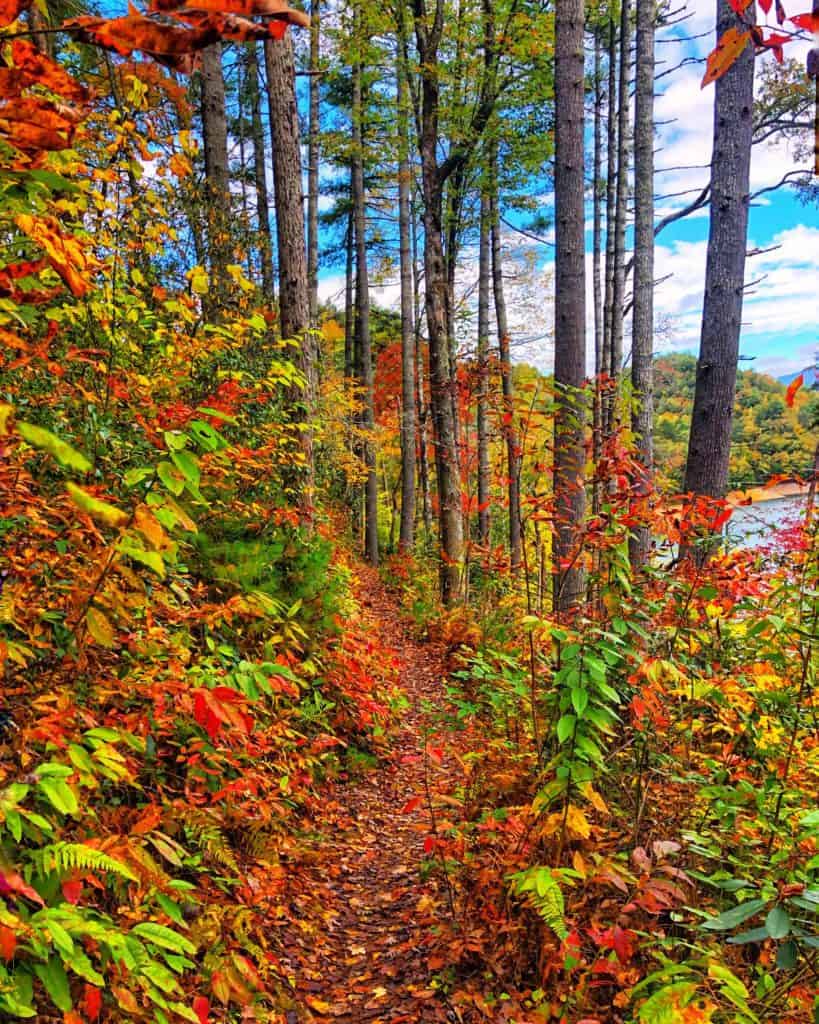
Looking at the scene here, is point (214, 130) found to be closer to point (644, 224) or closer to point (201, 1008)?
point (644, 224)

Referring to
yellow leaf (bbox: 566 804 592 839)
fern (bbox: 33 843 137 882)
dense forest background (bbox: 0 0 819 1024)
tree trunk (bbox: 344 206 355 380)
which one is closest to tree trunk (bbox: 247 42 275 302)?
tree trunk (bbox: 344 206 355 380)

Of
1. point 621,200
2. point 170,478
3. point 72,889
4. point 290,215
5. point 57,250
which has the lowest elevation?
point 72,889

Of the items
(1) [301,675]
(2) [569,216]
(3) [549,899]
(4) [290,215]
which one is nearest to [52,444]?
(3) [549,899]

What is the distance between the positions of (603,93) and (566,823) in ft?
57.2

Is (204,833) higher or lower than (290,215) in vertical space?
lower

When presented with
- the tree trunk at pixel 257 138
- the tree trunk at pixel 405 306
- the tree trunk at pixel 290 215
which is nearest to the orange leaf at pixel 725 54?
the tree trunk at pixel 290 215

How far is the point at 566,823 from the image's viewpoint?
2.74 meters

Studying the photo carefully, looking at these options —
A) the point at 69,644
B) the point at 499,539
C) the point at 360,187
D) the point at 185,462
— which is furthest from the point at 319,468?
the point at 185,462

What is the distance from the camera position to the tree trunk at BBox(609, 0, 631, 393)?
12.1m

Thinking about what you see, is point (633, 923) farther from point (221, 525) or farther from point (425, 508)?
point (425, 508)

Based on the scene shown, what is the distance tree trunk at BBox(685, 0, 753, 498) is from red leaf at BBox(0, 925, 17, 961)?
563 cm

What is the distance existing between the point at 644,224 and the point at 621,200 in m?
3.59

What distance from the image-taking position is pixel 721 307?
225 inches

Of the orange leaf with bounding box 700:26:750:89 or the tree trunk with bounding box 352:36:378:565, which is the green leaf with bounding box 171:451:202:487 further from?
the tree trunk with bounding box 352:36:378:565
